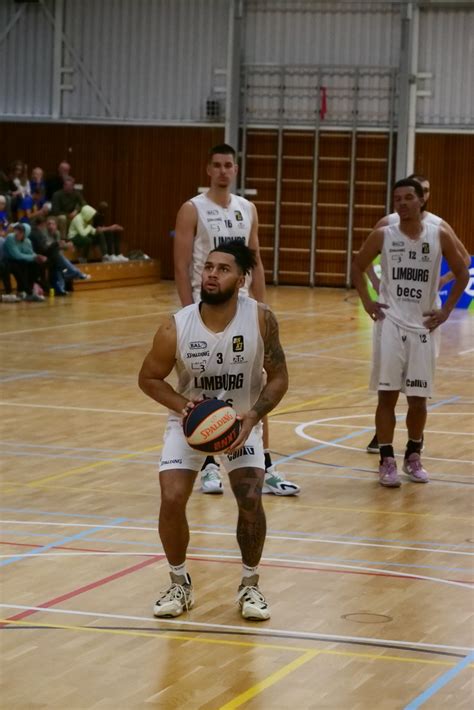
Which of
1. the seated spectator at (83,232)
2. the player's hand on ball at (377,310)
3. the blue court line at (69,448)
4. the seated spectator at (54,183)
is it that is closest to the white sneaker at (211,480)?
the blue court line at (69,448)

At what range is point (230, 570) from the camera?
21.5 ft

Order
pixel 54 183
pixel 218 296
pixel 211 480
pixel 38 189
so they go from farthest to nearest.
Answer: pixel 54 183 < pixel 38 189 < pixel 211 480 < pixel 218 296

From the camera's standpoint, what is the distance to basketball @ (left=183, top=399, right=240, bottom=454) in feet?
18.1

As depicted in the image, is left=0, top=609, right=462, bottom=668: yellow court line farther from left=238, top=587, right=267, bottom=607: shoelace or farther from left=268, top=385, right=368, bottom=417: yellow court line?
left=268, top=385, right=368, bottom=417: yellow court line

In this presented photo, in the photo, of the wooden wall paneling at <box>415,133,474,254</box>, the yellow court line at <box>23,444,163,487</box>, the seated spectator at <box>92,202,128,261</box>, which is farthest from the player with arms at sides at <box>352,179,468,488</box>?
the wooden wall paneling at <box>415,133,474,254</box>

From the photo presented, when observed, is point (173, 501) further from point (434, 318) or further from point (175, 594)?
point (434, 318)

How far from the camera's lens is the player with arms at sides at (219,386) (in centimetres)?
578

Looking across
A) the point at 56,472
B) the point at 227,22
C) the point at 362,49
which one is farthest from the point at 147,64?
the point at 56,472

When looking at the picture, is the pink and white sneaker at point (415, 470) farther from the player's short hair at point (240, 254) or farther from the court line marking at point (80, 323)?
the court line marking at point (80, 323)

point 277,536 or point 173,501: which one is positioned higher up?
point 173,501

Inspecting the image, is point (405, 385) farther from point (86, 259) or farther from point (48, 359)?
point (86, 259)

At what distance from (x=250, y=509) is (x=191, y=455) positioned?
13.3 inches

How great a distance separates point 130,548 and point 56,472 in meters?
2.07

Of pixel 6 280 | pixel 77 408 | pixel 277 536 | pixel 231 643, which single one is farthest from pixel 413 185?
pixel 6 280
